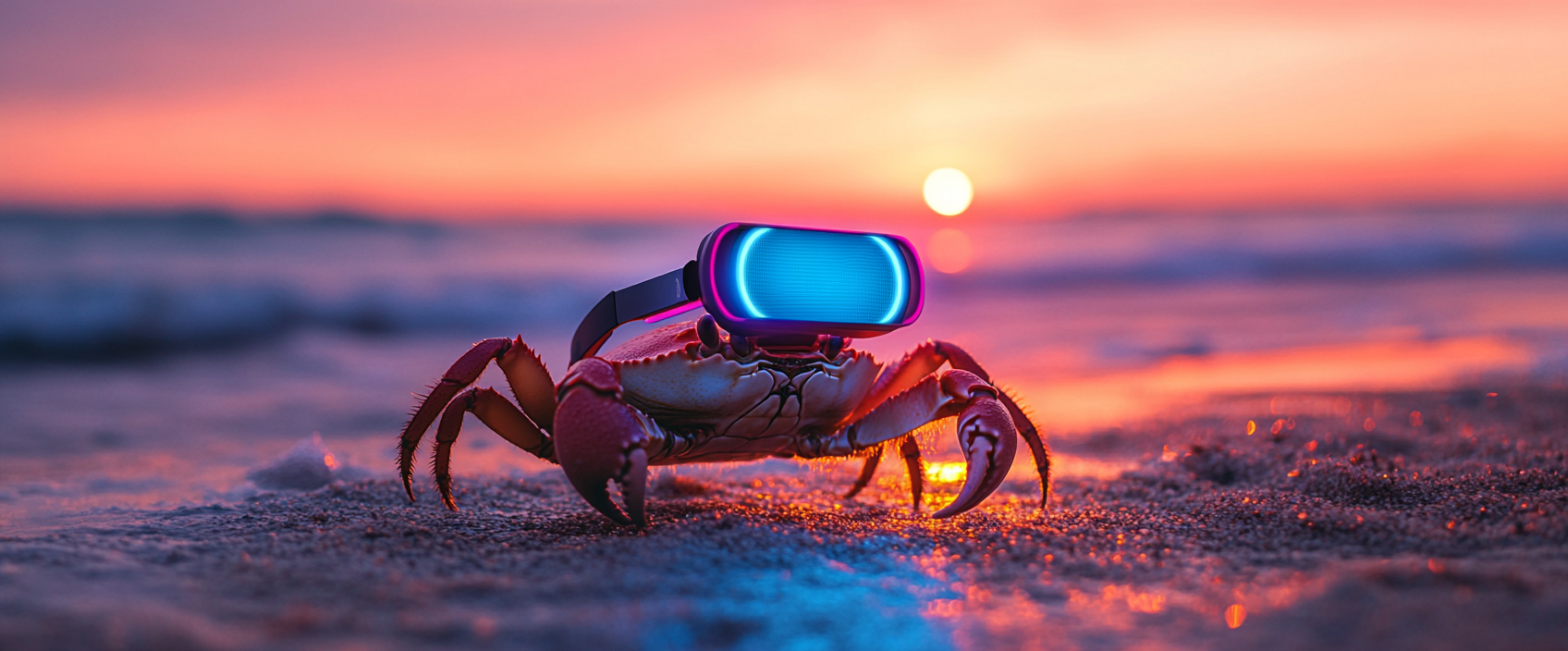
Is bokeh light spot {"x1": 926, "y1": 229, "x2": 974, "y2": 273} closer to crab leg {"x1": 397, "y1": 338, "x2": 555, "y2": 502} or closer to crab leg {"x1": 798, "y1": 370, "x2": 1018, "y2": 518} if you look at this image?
crab leg {"x1": 798, "y1": 370, "x2": 1018, "y2": 518}

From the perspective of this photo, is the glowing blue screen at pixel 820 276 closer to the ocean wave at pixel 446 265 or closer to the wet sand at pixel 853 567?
the wet sand at pixel 853 567

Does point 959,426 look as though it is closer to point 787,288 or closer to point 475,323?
point 787,288

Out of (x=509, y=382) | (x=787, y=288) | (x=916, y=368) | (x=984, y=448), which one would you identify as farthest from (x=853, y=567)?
(x=509, y=382)

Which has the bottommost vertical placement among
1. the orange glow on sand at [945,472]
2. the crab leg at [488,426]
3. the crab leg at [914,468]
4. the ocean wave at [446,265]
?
the orange glow on sand at [945,472]

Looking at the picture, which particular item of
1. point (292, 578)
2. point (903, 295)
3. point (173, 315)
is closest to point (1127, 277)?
point (173, 315)

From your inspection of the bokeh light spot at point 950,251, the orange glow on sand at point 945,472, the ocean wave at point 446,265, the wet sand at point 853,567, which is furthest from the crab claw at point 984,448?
the bokeh light spot at point 950,251

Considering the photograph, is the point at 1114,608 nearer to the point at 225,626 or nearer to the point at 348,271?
the point at 225,626

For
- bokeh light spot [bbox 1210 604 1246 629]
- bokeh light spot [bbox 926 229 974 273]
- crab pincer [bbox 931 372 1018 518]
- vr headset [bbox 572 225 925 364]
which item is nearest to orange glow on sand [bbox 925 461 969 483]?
crab pincer [bbox 931 372 1018 518]
